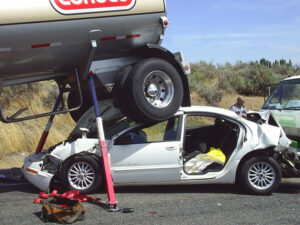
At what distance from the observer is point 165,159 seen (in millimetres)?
7133

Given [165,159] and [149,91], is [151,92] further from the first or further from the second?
[165,159]

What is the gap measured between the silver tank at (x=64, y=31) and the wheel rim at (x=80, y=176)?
67.5 inches

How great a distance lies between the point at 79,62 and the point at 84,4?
41.8 inches

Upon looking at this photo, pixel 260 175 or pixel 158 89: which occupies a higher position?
pixel 158 89

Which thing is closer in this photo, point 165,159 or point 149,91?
point 165,159

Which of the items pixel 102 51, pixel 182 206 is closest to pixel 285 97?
pixel 182 206

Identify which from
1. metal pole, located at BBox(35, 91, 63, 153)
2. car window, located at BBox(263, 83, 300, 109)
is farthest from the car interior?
metal pole, located at BBox(35, 91, 63, 153)

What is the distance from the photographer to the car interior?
24.3 ft

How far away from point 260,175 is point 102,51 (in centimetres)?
336

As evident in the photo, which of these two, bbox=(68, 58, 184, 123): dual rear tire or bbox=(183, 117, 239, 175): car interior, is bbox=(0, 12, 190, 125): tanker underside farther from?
bbox=(183, 117, 239, 175): car interior

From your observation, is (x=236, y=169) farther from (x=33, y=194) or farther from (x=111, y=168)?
(x=33, y=194)

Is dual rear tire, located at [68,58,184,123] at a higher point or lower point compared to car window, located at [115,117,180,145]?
higher

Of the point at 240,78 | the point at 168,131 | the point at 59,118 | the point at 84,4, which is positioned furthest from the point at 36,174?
the point at 240,78

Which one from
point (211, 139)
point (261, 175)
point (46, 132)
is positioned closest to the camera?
point (261, 175)
